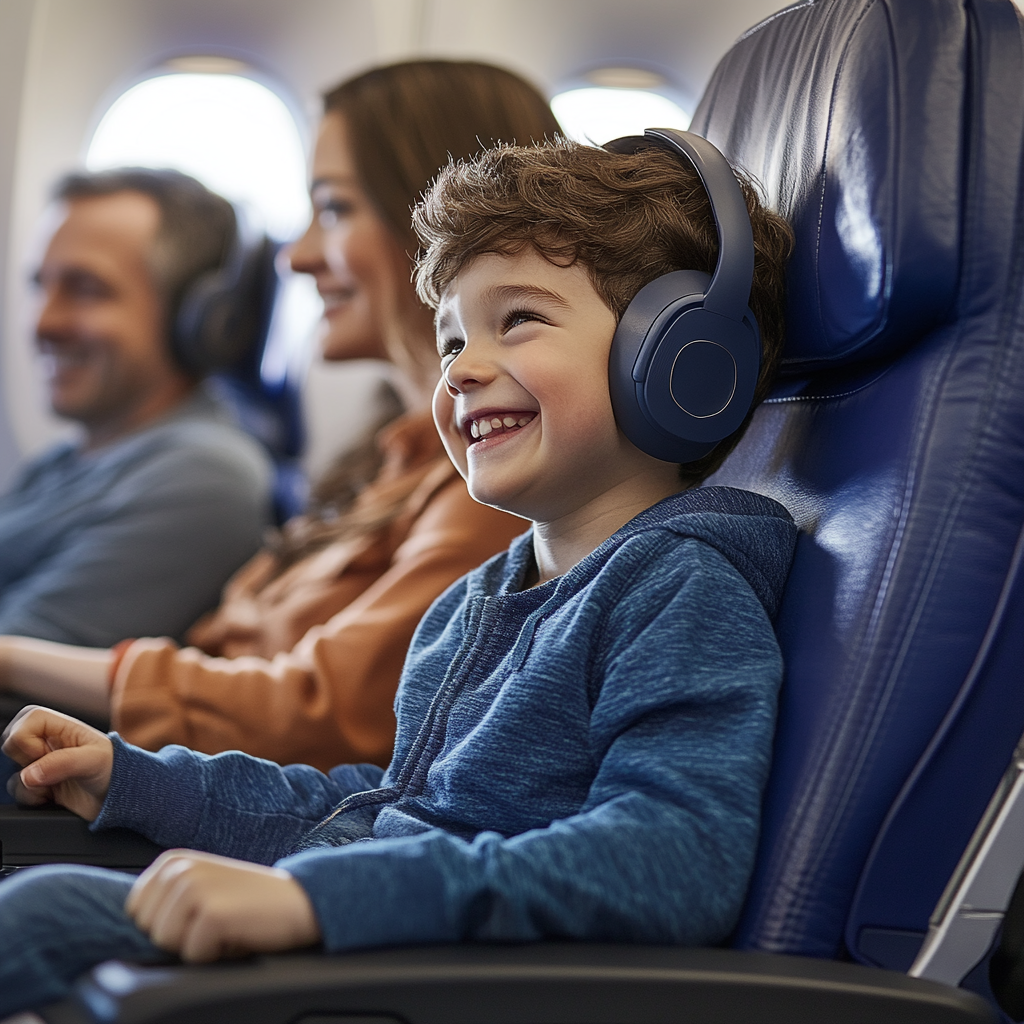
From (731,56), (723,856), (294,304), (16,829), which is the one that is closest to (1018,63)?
(731,56)

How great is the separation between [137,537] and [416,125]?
801 mm

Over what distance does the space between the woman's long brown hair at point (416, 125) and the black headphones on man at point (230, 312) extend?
0.67 meters

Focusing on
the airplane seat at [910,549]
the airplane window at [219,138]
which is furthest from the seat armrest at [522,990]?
the airplane window at [219,138]

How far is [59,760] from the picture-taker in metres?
0.94

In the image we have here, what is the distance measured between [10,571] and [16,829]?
1258 millimetres

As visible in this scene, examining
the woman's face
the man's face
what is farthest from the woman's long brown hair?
the man's face

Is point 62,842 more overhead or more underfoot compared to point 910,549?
more underfoot

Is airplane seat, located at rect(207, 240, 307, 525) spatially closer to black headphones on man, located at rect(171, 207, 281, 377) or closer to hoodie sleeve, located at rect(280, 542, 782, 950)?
black headphones on man, located at rect(171, 207, 281, 377)

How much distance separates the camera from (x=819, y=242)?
0.87m

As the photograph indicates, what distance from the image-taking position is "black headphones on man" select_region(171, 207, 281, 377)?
2311 mm

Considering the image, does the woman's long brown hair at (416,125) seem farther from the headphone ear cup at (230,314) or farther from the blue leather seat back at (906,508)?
the blue leather seat back at (906,508)

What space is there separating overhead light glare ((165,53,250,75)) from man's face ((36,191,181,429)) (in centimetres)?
87

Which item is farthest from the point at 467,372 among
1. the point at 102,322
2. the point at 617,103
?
the point at 617,103

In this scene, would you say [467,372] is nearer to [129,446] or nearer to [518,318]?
[518,318]
